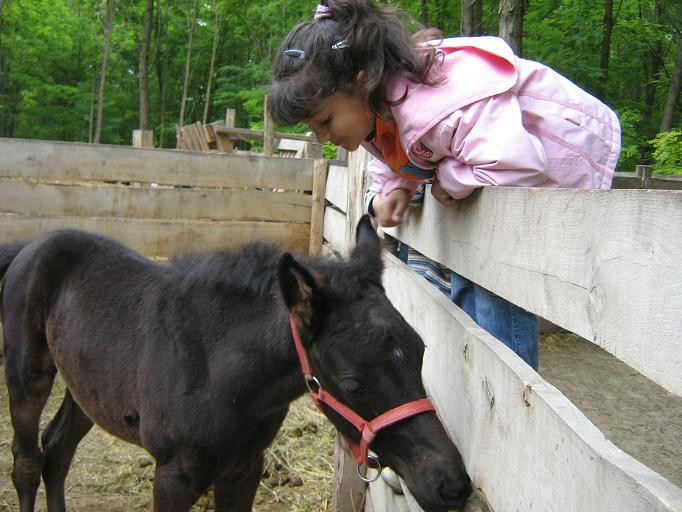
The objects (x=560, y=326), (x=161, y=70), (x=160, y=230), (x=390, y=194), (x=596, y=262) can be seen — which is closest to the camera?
(x=596, y=262)

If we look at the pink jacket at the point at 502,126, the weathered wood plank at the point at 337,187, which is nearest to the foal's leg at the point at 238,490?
the pink jacket at the point at 502,126

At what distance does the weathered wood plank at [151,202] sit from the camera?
608 centimetres

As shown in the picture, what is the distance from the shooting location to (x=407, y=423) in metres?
1.85

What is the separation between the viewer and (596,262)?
44.2 inches

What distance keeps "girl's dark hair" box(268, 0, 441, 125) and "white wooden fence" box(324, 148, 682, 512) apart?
0.48m

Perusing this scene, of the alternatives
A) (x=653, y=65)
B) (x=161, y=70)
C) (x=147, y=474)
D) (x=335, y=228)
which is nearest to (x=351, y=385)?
(x=147, y=474)

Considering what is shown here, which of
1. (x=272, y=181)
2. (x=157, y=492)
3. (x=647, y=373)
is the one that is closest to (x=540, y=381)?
(x=647, y=373)

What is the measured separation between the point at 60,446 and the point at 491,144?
10.2ft

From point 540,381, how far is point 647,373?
47cm

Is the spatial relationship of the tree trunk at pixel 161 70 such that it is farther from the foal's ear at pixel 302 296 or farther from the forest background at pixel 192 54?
the foal's ear at pixel 302 296

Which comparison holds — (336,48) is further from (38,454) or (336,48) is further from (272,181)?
(272,181)

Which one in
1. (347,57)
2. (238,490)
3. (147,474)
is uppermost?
(347,57)

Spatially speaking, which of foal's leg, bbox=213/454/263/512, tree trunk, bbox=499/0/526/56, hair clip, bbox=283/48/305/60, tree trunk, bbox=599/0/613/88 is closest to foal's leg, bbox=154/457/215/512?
foal's leg, bbox=213/454/263/512

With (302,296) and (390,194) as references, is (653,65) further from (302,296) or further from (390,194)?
(302,296)
